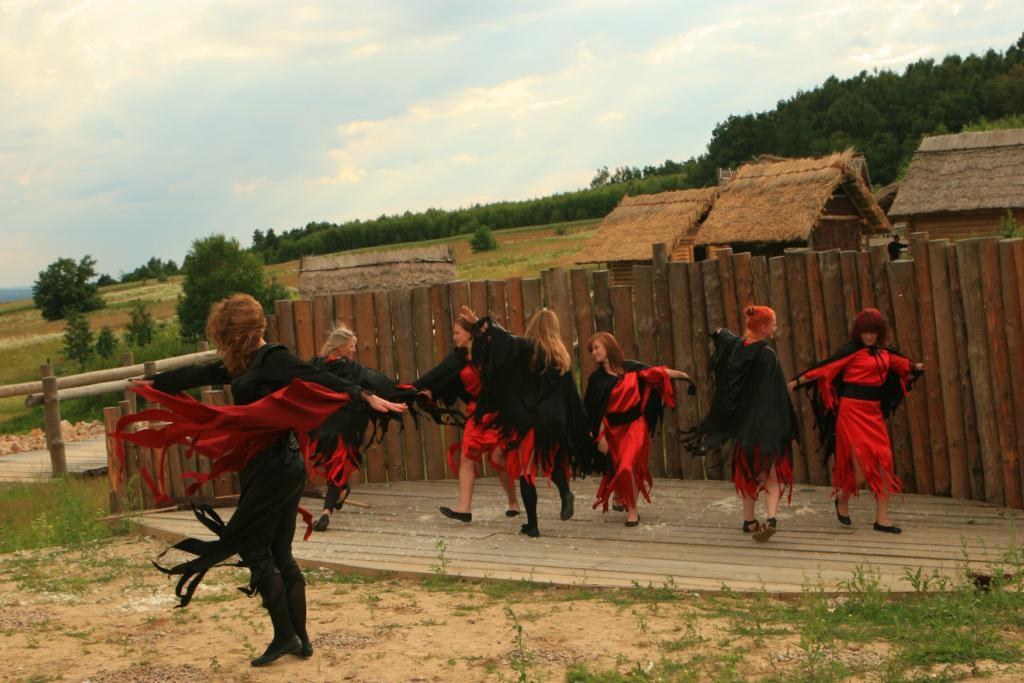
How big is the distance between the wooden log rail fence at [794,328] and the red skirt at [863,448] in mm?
833

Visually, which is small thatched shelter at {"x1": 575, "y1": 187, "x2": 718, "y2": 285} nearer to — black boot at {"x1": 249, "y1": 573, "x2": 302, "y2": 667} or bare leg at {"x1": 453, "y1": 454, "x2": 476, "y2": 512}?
bare leg at {"x1": 453, "y1": 454, "x2": 476, "y2": 512}

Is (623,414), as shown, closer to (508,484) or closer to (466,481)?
(508,484)

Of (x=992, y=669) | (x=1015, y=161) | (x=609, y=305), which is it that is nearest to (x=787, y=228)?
(x=1015, y=161)

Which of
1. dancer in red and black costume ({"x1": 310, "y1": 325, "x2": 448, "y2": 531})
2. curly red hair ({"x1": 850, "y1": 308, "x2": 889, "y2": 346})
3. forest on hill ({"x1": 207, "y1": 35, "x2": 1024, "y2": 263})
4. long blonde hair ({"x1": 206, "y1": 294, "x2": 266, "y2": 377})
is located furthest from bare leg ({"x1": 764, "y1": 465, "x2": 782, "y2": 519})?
forest on hill ({"x1": 207, "y1": 35, "x2": 1024, "y2": 263})

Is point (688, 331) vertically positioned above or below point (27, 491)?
above

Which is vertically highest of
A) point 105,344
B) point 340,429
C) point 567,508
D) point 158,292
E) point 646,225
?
point 158,292

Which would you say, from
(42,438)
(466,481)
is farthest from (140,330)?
(466,481)

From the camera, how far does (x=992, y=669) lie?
5164 mm

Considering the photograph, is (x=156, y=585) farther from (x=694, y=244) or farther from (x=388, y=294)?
(x=694, y=244)

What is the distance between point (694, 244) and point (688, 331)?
76.2 ft

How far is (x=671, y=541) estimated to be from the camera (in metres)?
8.29

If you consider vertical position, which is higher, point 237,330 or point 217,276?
point 217,276

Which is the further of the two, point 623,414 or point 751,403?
point 623,414

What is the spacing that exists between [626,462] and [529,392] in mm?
894
